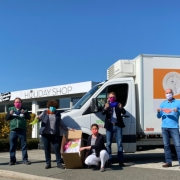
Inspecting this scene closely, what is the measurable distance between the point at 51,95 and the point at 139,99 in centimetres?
1316

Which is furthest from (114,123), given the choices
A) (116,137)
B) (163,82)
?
(163,82)

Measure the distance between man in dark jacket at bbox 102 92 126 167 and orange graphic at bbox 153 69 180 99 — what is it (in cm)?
131

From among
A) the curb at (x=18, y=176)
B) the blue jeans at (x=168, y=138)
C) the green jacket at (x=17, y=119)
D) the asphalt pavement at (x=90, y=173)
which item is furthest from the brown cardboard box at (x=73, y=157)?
the blue jeans at (x=168, y=138)

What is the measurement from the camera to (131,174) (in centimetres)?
681

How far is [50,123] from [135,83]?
2776mm

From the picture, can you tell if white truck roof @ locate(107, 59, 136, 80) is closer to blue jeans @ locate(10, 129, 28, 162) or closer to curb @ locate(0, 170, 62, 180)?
blue jeans @ locate(10, 129, 28, 162)

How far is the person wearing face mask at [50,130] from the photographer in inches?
306

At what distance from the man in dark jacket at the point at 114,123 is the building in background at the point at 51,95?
1065 centimetres

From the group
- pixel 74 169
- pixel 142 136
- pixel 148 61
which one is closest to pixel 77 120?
pixel 74 169

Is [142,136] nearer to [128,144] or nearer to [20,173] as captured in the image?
[128,144]

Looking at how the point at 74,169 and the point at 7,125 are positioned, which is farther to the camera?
the point at 7,125

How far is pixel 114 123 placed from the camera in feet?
25.7

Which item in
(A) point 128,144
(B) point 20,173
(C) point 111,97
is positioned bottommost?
(B) point 20,173

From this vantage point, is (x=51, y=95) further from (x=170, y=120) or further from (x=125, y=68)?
(x=170, y=120)
